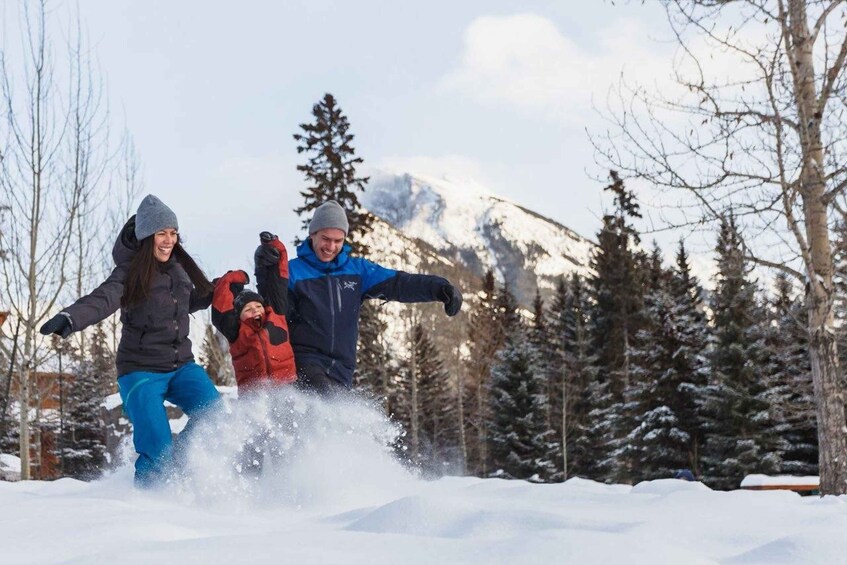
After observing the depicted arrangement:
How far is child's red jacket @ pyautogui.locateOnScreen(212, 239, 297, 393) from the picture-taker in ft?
14.5

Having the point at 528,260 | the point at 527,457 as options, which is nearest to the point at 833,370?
the point at 527,457

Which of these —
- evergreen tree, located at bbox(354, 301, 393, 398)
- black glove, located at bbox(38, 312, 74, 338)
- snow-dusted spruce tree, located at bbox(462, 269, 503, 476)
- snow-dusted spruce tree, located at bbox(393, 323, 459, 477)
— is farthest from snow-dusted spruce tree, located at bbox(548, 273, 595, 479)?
black glove, located at bbox(38, 312, 74, 338)

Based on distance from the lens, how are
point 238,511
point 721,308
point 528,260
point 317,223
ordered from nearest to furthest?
point 238,511 → point 317,223 → point 721,308 → point 528,260

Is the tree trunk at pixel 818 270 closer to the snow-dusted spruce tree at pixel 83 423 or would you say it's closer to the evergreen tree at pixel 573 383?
the evergreen tree at pixel 573 383

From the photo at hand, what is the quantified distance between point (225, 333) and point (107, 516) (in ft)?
6.20

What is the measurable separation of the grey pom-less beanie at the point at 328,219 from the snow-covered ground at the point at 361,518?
114 centimetres

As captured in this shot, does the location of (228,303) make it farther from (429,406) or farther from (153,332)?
(429,406)

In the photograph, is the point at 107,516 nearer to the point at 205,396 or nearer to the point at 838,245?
the point at 205,396

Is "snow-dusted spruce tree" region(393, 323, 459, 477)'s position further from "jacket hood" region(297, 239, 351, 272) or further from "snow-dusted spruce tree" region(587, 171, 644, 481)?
"jacket hood" region(297, 239, 351, 272)

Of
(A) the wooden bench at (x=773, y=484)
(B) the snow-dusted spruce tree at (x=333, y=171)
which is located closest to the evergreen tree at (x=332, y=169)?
(B) the snow-dusted spruce tree at (x=333, y=171)

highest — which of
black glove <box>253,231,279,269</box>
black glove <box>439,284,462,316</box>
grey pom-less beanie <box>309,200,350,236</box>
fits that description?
grey pom-less beanie <box>309,200,350,236</box>

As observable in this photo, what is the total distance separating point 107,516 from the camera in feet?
8.84

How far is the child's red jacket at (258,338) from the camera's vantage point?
4426mm

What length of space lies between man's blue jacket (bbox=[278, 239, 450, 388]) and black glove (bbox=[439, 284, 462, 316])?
17 millimetres
